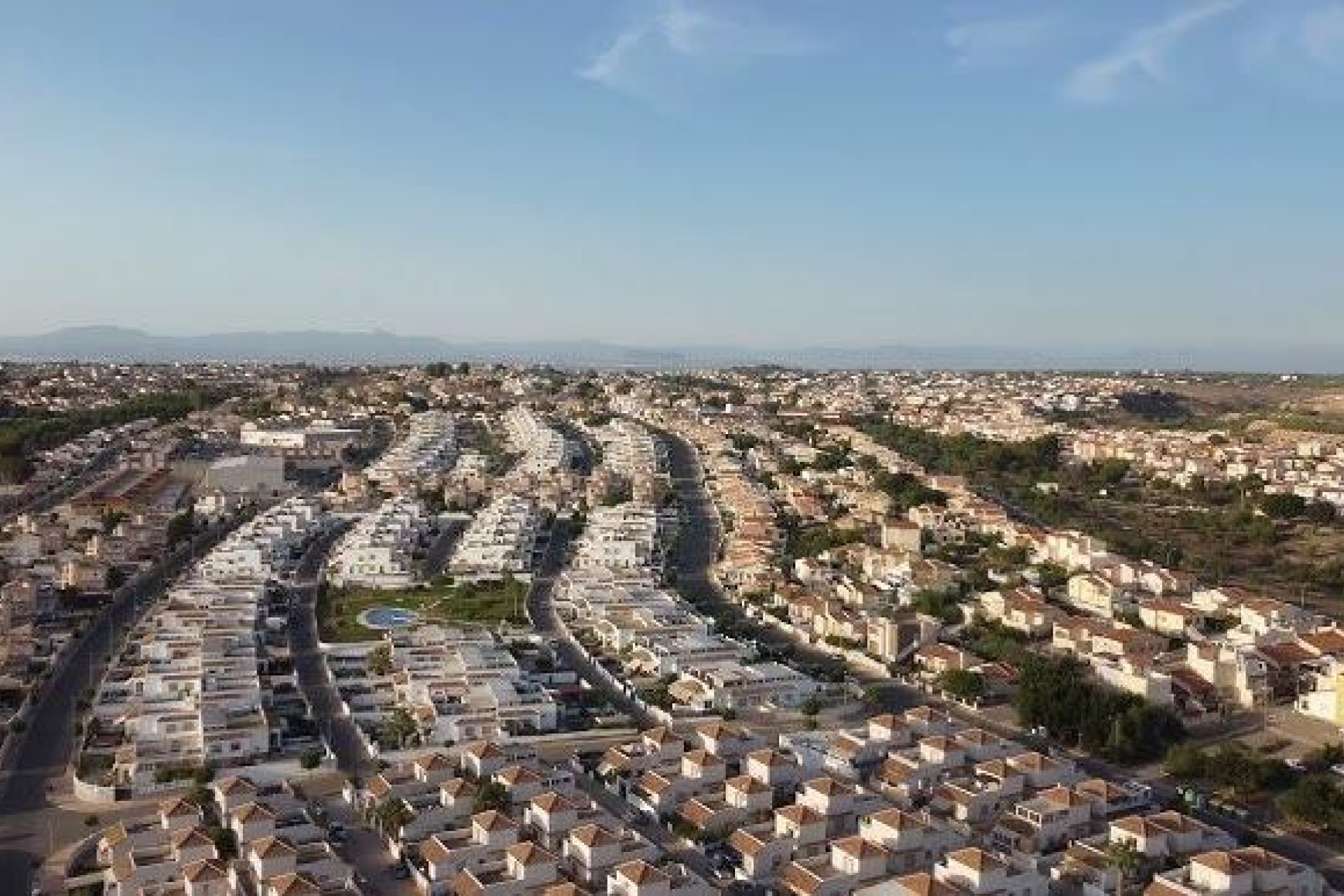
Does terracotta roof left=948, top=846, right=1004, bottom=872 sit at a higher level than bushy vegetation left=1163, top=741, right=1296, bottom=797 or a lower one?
higher

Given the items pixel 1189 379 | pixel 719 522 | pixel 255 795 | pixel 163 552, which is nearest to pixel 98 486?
pixel 163 552

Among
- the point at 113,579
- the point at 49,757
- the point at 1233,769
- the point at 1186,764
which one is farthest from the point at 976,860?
the point at 113,579

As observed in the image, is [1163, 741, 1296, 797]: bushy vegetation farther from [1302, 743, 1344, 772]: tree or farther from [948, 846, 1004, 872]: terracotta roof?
[948, 846, 1004, 872]: terracotta roof

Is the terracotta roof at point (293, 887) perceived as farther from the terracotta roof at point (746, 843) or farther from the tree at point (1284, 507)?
the tree at point (1284, 507)

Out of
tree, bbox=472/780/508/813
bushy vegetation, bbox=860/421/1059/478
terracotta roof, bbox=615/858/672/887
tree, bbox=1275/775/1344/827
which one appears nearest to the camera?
terracotta roof, bbox=615/858/672/887

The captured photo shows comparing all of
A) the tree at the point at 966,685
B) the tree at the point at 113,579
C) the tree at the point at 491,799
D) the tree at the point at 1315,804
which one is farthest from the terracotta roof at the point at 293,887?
the tree at the point at 113,579

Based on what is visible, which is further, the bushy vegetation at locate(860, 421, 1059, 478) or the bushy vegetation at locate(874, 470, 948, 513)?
the bushy vegetation at locate(860, 421, 1059, 478)

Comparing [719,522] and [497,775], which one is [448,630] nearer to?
[497,775]

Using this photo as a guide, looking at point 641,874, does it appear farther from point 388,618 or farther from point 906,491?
point 906,491

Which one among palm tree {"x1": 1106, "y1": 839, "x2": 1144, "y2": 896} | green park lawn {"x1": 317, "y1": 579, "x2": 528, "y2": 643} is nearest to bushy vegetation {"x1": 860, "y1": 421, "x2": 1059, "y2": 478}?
green park lawn {"x1": 317, "y1": 579, "x2": 528, "y2": 643}
